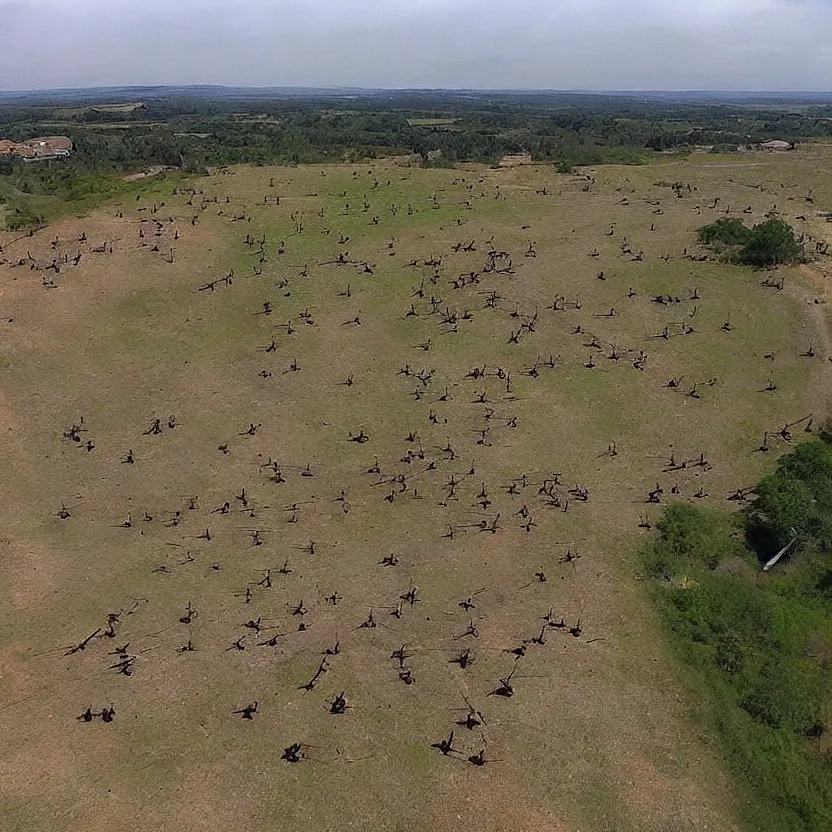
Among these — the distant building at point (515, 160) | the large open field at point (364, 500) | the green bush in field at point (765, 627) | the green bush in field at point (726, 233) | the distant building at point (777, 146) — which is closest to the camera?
the large open field at point (364, 500)

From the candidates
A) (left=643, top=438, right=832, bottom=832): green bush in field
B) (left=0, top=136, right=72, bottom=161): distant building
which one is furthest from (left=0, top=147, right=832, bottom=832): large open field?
(left=0, top=136, right=72, bottom=161): distant building

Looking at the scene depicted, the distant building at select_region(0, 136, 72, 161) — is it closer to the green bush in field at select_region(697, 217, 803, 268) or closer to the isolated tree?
the green bush in field at select_region(697, 217, 803, 268)

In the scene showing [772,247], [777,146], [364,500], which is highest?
[777,146]

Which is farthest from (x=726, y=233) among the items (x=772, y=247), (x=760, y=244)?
(x=772, y=247)

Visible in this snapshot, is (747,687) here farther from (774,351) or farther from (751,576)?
(774,351)

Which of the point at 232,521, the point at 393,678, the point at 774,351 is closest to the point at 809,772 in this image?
the point at 393,678

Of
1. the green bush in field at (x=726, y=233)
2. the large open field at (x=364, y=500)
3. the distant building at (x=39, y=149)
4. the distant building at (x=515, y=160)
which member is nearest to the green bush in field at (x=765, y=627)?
the large open field at (x=364, y=500)

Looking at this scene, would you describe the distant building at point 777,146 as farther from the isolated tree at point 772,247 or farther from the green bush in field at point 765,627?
the green bush in field at point 765,627

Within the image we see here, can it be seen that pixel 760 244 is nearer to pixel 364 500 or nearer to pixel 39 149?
pixel 364 500
